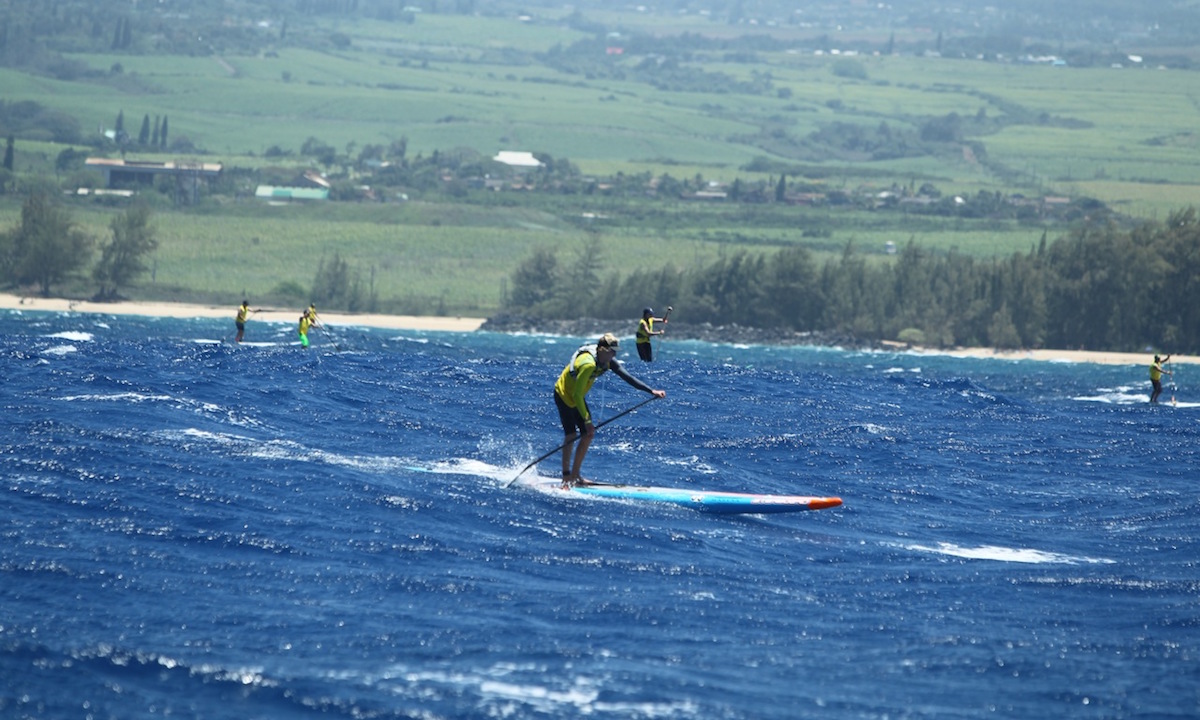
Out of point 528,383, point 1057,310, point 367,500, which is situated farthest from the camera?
point 1057,310

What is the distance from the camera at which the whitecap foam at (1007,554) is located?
20562 millimetres

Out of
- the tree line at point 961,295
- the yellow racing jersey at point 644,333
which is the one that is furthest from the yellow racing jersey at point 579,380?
the tree line at point 961,295

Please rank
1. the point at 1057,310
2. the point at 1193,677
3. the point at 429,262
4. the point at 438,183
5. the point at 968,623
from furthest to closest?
the point at 438,183 < the point at 429,262 < the point at 1057,310 < the point at 968,623 < the point at 1193,677

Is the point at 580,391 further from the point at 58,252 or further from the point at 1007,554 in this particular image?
the point at 58,252

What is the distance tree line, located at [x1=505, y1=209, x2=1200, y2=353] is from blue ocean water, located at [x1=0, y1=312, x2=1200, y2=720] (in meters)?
76.4

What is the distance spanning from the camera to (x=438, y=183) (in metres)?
194

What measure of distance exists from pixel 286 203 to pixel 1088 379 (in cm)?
10896

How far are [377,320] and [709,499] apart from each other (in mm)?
91750

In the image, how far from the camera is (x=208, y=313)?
4405 inches

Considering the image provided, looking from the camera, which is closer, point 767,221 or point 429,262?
point 429,262

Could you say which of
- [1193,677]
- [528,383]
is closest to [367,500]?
[1193,677]

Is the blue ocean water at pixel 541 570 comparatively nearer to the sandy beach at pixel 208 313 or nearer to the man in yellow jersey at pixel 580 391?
the man in yellow jersey at pixel 580 391

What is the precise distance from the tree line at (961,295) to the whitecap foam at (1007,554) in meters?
88.8

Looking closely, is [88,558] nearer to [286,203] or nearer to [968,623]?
[968,623]
